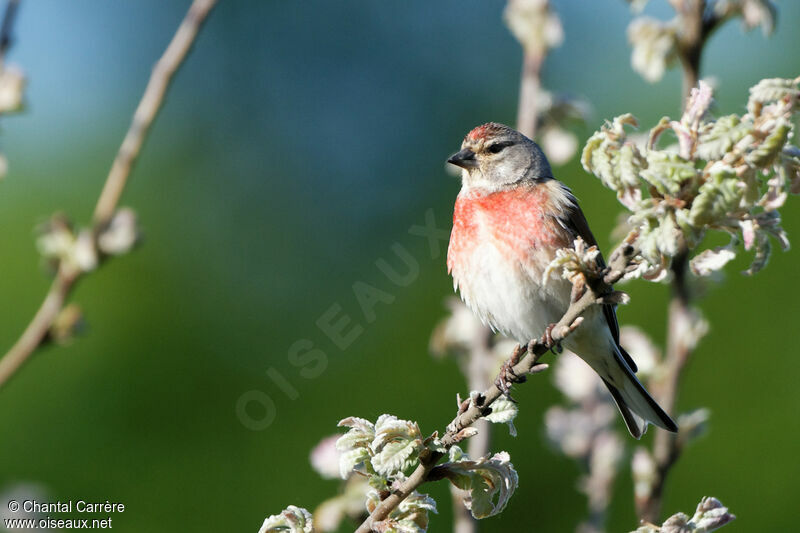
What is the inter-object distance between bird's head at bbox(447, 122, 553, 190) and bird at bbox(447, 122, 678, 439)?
0.04 ft

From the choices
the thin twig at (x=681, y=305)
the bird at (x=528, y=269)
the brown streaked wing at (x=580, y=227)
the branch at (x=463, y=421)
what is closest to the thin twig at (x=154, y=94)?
the branch at (x=463, y=421)

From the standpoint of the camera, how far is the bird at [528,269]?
343cm

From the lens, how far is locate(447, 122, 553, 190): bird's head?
382 centimetres

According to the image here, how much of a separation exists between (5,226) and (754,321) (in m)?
5.74

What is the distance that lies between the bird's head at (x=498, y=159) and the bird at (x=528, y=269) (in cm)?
1

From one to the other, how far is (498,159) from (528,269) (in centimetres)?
65

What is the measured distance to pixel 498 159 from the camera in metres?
3.88

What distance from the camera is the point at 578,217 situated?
11.6 feet

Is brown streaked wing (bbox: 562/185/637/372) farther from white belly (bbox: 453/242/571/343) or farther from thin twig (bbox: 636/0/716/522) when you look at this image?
thin twig (bbox: 636/0/716/522)

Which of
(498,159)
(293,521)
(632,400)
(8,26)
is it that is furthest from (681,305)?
(8,26)

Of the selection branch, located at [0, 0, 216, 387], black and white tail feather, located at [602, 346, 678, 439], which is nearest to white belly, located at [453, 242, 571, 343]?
black and white tail feather, located at [602, 346, 678, 439]

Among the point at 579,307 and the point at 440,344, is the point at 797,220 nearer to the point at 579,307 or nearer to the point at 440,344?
the point at 440,344

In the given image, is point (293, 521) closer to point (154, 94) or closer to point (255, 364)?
point (154, 94)

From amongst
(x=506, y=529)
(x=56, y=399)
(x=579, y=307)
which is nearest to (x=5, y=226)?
(x=56, y=399)
